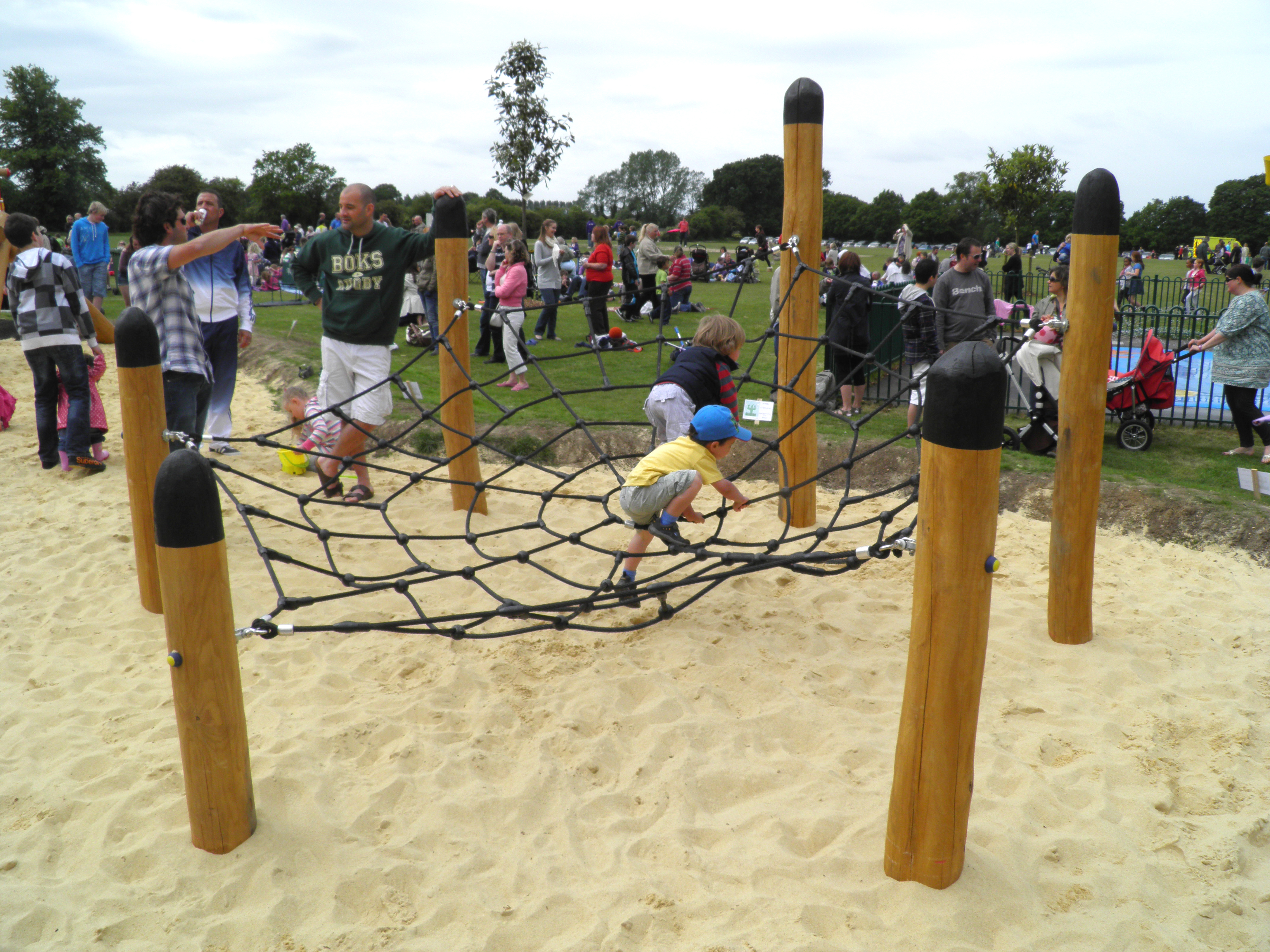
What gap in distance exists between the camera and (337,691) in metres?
3.24

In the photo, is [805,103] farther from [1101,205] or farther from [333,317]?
[333,317]

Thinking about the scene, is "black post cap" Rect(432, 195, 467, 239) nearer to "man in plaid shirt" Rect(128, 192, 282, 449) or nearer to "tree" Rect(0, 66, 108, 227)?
"man in plaid shirt" Rect(128, 192, 282, 449)

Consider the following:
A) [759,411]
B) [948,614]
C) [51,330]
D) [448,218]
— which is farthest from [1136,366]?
[51,330]

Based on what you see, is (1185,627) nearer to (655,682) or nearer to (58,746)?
(655,682)

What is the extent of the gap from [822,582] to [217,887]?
9.55 feet

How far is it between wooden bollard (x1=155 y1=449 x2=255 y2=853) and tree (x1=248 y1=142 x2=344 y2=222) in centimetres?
4283

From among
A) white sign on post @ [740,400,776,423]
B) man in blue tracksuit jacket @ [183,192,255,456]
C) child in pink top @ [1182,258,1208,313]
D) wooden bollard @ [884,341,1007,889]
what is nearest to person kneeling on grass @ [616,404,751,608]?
white sign on post @ [740,400,776,423]

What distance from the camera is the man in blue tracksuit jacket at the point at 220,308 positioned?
5441 millimetres

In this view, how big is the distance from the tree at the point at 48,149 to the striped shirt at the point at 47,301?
151ft

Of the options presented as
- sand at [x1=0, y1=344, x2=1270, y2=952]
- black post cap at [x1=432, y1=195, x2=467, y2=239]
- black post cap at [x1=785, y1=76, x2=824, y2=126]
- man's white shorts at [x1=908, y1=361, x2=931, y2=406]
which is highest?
black post cap at [x1=785, y1=76, x2=824, y2=126]

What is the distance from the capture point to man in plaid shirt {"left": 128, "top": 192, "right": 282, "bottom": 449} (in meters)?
4.28

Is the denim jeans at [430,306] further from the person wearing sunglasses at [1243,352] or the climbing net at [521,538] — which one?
the person wearing sunglasses at [1243,352]

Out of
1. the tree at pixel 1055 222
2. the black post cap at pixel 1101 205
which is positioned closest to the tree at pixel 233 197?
the tree at pixel 1055 222

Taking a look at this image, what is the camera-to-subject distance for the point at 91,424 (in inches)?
228
